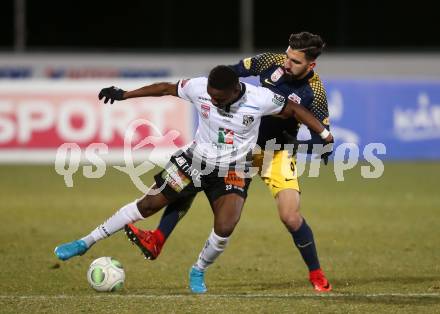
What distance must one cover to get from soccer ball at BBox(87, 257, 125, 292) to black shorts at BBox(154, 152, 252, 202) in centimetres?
78

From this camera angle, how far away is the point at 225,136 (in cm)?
793

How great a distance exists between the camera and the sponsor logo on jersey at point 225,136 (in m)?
7.91

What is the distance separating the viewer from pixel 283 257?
10.2 m

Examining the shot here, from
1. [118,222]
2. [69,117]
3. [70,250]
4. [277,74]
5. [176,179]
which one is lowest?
[69,117]

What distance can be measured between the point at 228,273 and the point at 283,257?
3.89 ft

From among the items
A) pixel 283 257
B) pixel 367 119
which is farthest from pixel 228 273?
pixel 367 119

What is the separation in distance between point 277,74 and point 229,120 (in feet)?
2.94

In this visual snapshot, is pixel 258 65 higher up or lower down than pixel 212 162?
higher up

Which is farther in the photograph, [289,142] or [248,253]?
[248,253]

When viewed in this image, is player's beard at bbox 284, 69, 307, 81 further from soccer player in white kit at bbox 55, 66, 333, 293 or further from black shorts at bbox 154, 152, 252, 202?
black shorts at bbox 154, 152, 252, 202

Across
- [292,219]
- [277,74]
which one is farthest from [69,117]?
[292,219]

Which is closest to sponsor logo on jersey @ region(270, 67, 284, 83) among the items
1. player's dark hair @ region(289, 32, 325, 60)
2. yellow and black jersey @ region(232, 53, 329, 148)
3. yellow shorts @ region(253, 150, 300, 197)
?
yellow and black jersey @ region(232, 53, 329, 148)

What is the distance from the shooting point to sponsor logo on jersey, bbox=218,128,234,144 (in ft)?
26.0

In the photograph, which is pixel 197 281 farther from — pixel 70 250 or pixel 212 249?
pixel 70 250
